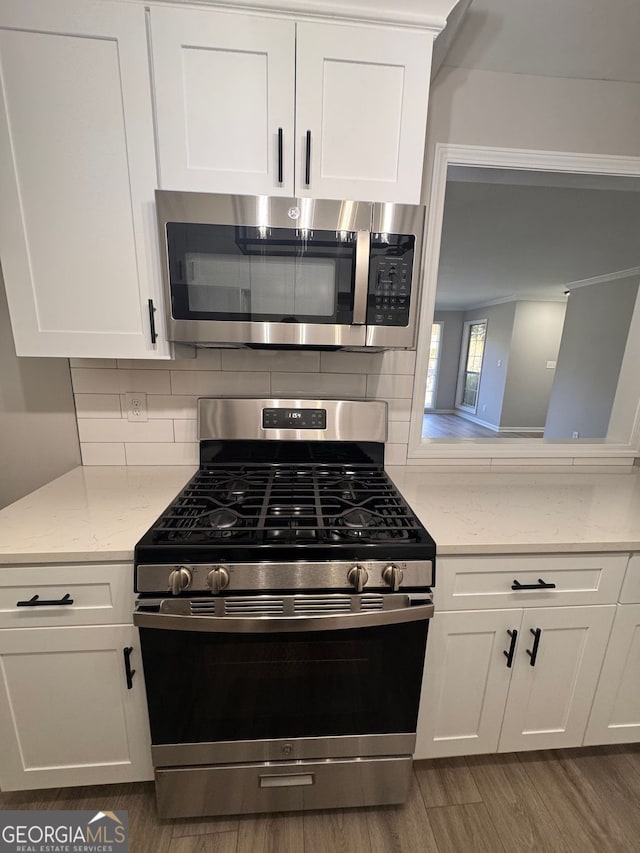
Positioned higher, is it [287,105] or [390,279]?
[287,105]

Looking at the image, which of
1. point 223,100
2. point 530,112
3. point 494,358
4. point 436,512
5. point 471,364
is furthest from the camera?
point 471,364

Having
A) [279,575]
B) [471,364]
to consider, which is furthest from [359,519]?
[471,364]

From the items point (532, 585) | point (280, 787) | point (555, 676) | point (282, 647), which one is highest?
point (532, 585)

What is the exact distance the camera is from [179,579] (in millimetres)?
908

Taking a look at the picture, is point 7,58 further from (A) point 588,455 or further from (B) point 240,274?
(A) point 588,455

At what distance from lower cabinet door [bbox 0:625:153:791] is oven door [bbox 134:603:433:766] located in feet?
0.42

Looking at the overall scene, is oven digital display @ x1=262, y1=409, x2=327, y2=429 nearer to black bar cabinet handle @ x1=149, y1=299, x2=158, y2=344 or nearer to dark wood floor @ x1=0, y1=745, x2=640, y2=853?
black bar cabinet handle @ x1=149, y1=299, x2=158, y2=344

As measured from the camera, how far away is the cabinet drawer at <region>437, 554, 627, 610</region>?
107 centimetres

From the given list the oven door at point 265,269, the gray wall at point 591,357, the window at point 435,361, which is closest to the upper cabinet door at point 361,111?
the oven door at point 265,269

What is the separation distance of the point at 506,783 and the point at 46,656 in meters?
1.60

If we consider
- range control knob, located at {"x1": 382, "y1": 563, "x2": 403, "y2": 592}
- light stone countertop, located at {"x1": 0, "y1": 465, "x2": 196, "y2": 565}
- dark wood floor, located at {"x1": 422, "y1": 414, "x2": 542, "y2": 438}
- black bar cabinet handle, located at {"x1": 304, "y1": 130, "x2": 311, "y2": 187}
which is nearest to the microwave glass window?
black bar cabinet handle, located at {"x1": 304, "y1": 130, "x2": 311, "y2": 187}

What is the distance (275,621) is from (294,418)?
29.9 inches

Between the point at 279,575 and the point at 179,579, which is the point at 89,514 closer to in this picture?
the point at 179,579

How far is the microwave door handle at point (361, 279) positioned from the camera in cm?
106
